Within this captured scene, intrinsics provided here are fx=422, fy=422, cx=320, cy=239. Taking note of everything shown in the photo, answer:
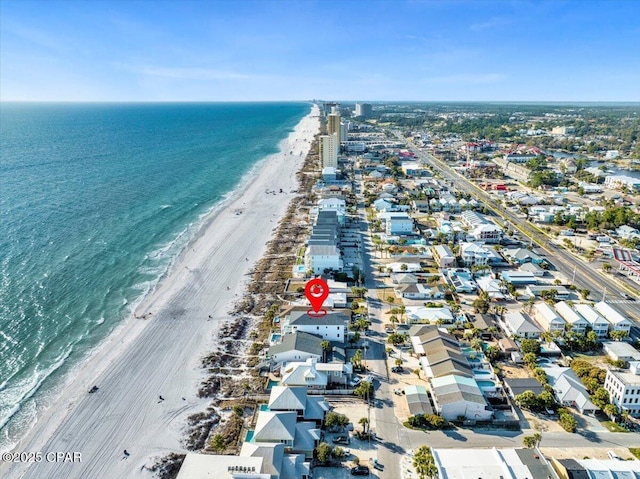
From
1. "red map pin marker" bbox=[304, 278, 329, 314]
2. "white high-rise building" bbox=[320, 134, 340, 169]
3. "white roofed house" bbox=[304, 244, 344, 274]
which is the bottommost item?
"red map pin marker" bbox=[304, 278, 329, 314]

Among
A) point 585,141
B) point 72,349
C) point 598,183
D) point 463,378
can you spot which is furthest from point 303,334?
point 585,141

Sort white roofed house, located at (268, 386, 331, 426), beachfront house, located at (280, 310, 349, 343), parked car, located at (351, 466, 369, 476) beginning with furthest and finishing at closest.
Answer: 1. beachfront house, located at (280, 310, 349, 343)
2. white roofed house, located at (268, 386, 331, 426)
3. parked car, located at (351, 466, 369, 476)

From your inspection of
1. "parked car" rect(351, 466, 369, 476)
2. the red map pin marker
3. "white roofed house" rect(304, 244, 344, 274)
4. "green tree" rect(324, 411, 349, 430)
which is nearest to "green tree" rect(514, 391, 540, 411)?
"green tree" rect(324, 411, 349, 430)

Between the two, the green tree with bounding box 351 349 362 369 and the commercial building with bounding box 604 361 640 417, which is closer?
the commercial building with bounding box 604 361 640 417

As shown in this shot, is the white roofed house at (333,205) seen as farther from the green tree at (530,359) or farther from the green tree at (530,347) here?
the green tree at (530,359)

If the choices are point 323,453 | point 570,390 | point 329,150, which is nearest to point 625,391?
point 570,390

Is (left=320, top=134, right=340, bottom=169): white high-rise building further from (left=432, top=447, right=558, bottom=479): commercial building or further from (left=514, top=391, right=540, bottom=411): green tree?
(left=432, top=447, right=558, bottom=479): commercial building

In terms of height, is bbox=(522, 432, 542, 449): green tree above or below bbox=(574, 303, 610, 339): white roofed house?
below

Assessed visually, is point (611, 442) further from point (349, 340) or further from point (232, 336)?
point (232, 336)
